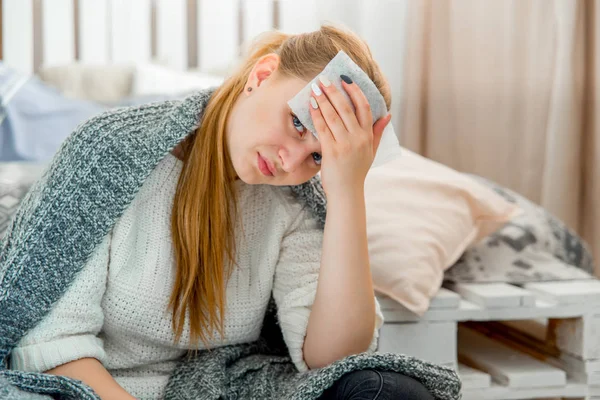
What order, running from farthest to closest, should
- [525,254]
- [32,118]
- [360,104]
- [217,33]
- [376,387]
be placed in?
[217,33], [32,118], [525,254], [360,104], [376,387]

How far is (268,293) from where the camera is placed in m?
1.03

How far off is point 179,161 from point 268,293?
0.23 m

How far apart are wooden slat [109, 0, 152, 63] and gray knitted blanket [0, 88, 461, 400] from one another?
4.46 ft

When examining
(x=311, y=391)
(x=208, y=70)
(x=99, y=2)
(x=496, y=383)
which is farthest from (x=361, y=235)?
(x=99, y=2)

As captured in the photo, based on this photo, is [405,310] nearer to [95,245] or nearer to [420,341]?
[420,341]

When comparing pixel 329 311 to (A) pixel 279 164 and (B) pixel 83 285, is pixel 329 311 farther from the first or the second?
(B) pixel 83 285

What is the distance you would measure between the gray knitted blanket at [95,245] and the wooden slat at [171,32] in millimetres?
1365

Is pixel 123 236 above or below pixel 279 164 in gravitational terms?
below

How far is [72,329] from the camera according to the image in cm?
88

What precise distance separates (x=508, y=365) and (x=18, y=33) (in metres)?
1.82

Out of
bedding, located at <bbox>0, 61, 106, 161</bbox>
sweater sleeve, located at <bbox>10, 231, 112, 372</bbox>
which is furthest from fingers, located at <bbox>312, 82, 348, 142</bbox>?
bedding, located at <bbox>0, 61, 106, 161</bbox>

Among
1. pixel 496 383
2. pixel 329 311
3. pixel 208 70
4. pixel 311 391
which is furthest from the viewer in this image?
pixel 208 70

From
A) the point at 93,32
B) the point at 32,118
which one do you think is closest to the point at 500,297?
the point at 32,118

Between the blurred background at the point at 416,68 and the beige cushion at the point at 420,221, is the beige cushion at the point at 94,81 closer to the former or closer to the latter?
the blurred background at the point at 416,68
